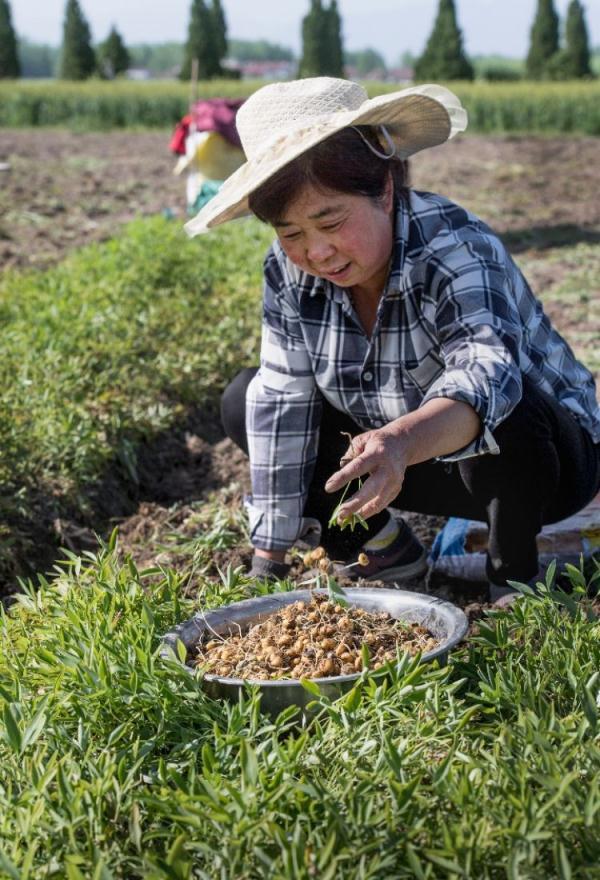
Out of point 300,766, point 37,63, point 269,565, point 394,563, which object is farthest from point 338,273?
point 37,63

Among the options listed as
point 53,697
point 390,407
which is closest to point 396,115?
point 390,407

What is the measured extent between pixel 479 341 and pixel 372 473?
1.86ft

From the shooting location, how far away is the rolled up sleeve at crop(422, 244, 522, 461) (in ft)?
7.76

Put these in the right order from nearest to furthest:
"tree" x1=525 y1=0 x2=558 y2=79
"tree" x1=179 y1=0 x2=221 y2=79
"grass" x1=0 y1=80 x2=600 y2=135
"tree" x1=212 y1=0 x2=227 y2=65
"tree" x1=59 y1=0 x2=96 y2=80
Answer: "grass" x1=0 y1=80 x2=600 y2=135
"tree" x1=179 y1=0 x2=221 y2=79
"tree" x1=525 y1=0 x2=558 y2=79
"tree" x1=212 y1=0 x2=227 y2=65
"tree" x1=59 y1=0 x2=96 y2=80

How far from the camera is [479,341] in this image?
2.51 m

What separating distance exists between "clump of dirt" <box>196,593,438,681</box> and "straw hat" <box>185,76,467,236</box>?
0.88m

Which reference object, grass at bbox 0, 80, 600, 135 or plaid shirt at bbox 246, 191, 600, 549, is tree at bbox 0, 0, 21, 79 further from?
plaid shirt at bbox 246, 191, 600, 549

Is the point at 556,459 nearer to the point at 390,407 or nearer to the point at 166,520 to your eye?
the point at 390,407

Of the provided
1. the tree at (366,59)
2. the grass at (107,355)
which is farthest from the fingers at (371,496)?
the tree at (366,59)

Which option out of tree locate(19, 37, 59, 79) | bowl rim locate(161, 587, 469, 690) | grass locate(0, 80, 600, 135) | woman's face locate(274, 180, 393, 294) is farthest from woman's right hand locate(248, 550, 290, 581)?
tree locate(19, 37, 59, 79)

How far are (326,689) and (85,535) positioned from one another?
1.81m

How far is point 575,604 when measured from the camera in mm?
2316

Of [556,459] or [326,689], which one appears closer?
[326,689]

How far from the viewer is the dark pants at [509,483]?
9.10 feet
